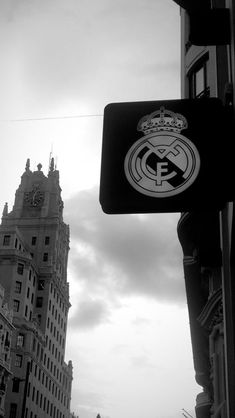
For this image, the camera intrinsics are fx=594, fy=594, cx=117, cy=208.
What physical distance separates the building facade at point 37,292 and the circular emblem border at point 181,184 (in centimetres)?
6621

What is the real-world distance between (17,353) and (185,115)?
7644cm

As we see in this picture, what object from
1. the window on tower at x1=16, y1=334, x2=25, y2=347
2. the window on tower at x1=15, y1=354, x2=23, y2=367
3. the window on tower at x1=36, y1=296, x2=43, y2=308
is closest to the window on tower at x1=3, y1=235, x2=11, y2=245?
the window on tower at x1=36, y1=296, x2=43, y2=308

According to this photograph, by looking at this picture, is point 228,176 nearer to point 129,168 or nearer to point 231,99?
point 129,168

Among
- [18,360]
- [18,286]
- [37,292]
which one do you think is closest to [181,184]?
[18,360]

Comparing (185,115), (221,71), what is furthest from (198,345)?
(185,115)

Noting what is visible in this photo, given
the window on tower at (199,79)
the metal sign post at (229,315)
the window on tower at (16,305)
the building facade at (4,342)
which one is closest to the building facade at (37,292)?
the window on tower at (16,305)

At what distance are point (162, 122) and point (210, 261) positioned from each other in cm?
469

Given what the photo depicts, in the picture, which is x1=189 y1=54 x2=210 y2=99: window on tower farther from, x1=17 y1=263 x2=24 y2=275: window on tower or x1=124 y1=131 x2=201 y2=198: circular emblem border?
x1=17 y1=263 x2=24 y2=275: window on tower

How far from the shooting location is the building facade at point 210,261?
24.4 ft

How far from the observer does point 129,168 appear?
5.18 metres

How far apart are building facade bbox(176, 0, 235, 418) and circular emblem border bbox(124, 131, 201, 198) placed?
0.70 metres

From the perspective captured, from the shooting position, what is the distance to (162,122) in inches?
211

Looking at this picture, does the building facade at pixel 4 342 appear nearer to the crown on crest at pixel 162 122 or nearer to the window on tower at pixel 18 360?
the window on tower at pixel 18 360

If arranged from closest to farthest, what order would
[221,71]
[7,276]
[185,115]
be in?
[185,115]
[221,71]
[7,276]
